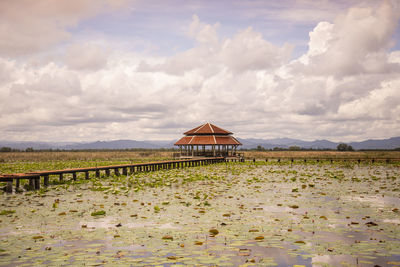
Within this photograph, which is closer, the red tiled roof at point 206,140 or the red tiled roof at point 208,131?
the red tiled roof at point 206,140

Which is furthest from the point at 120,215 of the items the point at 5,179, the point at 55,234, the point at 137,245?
the point at 5,179

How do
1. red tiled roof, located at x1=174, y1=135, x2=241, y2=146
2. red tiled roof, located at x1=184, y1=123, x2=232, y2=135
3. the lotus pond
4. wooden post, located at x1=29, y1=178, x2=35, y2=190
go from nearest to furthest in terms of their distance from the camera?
the lotus pond → wooden post, located at x1=29, y1=178, x2=35, y2=190 → red tiled roof, located at x1=174, y1=135, x2=241, y2=146 → red tiled roof, located at x1=184, y1=123, x2=232, y2=135

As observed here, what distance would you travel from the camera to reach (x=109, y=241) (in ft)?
20.7

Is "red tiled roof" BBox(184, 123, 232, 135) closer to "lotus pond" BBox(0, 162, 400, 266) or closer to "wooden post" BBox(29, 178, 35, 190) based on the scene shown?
"wooden post" BBox(29, 178, 35, 190)

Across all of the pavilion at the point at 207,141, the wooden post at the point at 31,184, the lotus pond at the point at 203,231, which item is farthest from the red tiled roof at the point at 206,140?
the lotus pond at the point at 203,231

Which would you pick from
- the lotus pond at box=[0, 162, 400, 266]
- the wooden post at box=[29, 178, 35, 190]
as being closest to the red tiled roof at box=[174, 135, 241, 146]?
the wooden post at box=[29, 178, 35, 190]

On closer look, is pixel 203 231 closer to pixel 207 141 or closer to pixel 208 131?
pixel 207 141

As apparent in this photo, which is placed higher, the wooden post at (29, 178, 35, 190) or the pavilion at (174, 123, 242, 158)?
the pavilion at (174, 123, 242, 158)

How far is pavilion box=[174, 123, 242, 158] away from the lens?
42.3 meters

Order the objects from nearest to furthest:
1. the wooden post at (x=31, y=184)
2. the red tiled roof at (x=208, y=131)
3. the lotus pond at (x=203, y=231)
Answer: the lotus pond at (x=203, y=231)
the wooden post at (x=31, y=184)
the red tiled roof at (x=208, y=131)

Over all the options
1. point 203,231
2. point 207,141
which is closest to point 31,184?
point 203,231

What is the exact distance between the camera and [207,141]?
42.4m

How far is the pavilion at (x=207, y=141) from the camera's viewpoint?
139 ft

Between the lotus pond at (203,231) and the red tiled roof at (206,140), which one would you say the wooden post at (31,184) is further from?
the red tiled roof at (206,140)
